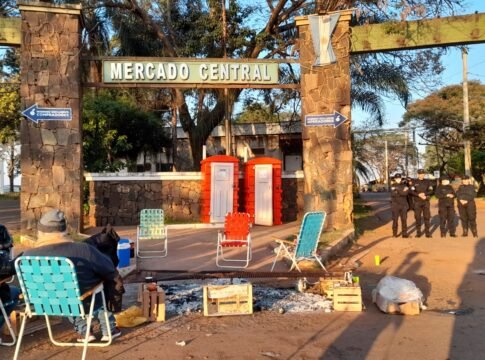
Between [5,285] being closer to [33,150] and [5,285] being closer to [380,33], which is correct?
[33,150]

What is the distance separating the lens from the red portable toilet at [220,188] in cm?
1534

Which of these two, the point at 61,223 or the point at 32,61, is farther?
the point at 32,61

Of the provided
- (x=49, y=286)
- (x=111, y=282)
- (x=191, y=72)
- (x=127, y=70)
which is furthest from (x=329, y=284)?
(x=127, y=70)

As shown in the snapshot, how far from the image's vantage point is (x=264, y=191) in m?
15.7

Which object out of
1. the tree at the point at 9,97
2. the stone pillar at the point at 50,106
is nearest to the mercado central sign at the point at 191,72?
the stone pillar at the point at 50,106

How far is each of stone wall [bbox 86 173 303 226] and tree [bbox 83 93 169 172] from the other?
2.31 metres

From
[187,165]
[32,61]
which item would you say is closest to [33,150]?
[32,61]

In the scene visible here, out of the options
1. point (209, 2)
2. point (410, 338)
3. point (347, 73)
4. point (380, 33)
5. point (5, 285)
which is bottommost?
point (410, 338)

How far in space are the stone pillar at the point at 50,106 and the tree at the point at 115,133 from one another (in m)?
6.36

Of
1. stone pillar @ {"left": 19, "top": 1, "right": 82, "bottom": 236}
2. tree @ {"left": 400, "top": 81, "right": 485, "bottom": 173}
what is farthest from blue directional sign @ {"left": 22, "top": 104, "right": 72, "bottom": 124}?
tree @ {"left": 400, "top": 81, "right": 485, "bottom": 173}

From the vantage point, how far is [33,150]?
11.6 meters

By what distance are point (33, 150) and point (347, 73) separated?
23.7 feet

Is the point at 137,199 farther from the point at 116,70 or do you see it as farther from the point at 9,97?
the point at 9,97

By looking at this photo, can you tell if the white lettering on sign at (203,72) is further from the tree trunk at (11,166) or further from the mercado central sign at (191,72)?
the tree trunk at (11,166)
